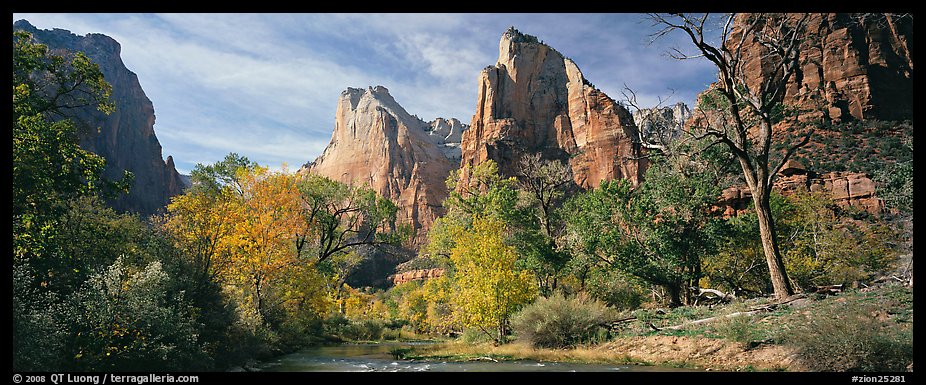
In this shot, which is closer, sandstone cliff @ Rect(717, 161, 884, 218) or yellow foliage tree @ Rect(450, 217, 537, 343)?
yellow foliage tree @ Rect(450, 217, 537, 343)

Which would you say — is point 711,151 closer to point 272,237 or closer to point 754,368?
point 754,368

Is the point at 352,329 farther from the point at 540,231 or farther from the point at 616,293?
the point at 616,293

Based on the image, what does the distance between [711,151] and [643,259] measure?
243 inches

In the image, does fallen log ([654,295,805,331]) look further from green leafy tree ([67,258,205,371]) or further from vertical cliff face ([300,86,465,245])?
vertical cliff face ([300,86,465,245])

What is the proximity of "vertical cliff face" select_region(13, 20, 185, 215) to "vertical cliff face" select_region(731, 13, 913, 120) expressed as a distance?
115m

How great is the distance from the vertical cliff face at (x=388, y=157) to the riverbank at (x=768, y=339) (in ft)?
339

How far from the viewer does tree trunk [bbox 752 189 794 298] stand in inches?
643

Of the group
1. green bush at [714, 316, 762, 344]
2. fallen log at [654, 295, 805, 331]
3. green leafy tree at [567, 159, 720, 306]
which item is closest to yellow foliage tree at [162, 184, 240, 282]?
green leafy tree at [567, 159, 720, 306]

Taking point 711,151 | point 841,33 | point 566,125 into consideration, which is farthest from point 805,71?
point 711,151

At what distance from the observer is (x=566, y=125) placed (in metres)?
111

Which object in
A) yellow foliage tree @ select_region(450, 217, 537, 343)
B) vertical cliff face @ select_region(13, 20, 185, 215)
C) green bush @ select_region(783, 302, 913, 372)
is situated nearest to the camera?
green bush @ select_region(783, 302, 913, 372)

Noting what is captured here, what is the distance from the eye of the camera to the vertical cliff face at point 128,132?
95.9m

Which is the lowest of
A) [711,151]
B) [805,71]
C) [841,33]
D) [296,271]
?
[296,271]

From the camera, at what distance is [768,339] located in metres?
12.6
